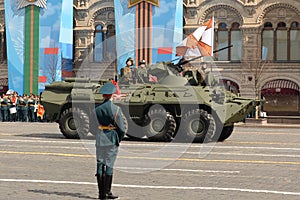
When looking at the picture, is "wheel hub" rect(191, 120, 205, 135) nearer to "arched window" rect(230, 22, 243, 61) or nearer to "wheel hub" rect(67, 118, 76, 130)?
"wheel hub" rect(67, 118, 76, 130)

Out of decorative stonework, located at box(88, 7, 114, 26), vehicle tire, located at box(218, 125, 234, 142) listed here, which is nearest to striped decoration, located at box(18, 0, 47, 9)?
decorative stonework, located at box(88, 7, 114, 26)

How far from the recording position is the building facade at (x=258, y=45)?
4512 cm

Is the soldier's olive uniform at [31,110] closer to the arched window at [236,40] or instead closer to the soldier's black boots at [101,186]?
the arched window at [236,40]

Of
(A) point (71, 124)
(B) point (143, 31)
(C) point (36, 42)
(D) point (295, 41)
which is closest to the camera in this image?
(A) point (71, 124)

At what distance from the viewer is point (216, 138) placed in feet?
62.9

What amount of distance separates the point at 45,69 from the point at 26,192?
37272 mm

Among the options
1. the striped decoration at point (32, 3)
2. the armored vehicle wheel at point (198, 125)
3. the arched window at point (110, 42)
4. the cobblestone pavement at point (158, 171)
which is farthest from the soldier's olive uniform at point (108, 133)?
the striped decoration at point (32, 3)

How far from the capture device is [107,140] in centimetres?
897

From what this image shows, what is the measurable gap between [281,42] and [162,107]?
2901 cm

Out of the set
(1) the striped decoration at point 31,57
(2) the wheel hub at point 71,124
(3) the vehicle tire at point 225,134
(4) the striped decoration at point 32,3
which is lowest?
(3) the vehicle tire at point 225,134

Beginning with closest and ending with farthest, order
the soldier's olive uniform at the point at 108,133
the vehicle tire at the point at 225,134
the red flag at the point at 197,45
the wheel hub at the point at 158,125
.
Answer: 1. the soldier's olive uniform at the point at 108,133
2. the wheel hub at the point at 158,125
3. the vehicle tire at the point at 225,134
4. the red flag at the point at 197,45

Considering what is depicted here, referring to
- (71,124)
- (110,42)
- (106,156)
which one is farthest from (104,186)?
(110,42)

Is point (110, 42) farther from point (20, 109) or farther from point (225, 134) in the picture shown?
point (225, 134)

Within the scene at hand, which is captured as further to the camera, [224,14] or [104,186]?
[224,14]
